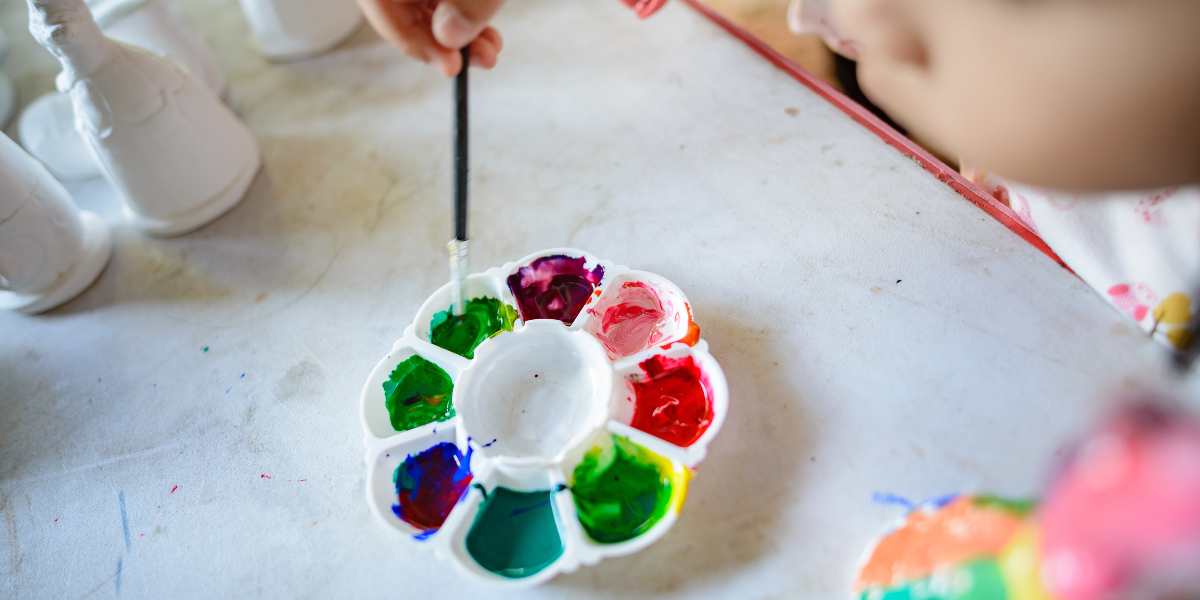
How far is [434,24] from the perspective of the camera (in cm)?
76

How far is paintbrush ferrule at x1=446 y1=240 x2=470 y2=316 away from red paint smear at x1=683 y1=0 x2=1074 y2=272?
681mm

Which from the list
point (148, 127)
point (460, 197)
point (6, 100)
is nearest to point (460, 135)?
point (460, 197)

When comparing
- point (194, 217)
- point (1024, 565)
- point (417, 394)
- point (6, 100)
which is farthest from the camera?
point (6, 100)

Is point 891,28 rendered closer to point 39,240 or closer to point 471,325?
point 471,325

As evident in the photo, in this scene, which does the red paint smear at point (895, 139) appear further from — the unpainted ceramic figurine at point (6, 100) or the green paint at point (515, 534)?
the unpainted ceramic figurine at point (6, 100)

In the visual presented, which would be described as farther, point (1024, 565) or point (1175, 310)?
point (1175, 310)

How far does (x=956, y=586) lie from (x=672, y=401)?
1.16ft

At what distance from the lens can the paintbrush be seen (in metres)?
0.82

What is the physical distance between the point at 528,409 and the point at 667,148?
1.77ft

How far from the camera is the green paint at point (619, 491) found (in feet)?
2.51

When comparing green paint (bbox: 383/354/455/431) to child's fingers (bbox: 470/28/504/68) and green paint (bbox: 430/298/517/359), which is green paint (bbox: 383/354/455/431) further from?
child's fingers (bbox: 470/28/504/68)

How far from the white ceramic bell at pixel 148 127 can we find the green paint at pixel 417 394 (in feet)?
1.87

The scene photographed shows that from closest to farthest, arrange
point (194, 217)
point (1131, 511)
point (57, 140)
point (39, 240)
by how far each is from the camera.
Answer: point (1131, 511)
point (39, 240)
point (194, 217)
point (57, 140)

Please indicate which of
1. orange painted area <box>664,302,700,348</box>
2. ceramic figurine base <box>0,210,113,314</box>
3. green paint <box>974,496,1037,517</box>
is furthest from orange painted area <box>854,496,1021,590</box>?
ceramic figurine base <box>0,210,113,314</box>
